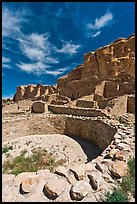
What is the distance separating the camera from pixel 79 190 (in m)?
2.59

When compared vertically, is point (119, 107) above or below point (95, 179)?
above

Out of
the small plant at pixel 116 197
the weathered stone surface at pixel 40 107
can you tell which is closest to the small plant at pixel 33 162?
the small plant at pixel 116 197

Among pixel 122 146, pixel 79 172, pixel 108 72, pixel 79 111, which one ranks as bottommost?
pixel 79 172

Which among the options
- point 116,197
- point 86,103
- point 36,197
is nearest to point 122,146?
point 116,197

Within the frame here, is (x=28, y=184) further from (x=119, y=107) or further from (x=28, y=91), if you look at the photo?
(x=28, y=91)

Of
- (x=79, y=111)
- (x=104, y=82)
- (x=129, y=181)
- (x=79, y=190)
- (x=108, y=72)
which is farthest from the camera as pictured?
(x=108, y=72)

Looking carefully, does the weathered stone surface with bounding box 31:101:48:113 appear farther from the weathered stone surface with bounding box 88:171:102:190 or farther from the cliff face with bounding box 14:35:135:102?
the weathered stone surface with bounding box 88:171:102:190

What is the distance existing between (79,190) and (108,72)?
73.9 feet

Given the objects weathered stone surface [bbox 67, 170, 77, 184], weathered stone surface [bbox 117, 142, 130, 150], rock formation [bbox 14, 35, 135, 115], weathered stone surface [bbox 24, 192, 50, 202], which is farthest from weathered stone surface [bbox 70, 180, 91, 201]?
rock formation [bbox 14, 35, 135, 115]

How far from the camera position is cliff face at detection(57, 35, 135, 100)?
1698 centimetres

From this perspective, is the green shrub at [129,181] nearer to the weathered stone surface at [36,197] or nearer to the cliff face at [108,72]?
the weathered stone surface at [36,197]

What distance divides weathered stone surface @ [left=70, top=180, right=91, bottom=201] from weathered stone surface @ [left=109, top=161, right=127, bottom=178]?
70 cm

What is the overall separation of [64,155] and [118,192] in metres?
4.90

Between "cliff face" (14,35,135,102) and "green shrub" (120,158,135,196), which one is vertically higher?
"cliff face" (14,35,135,102)
